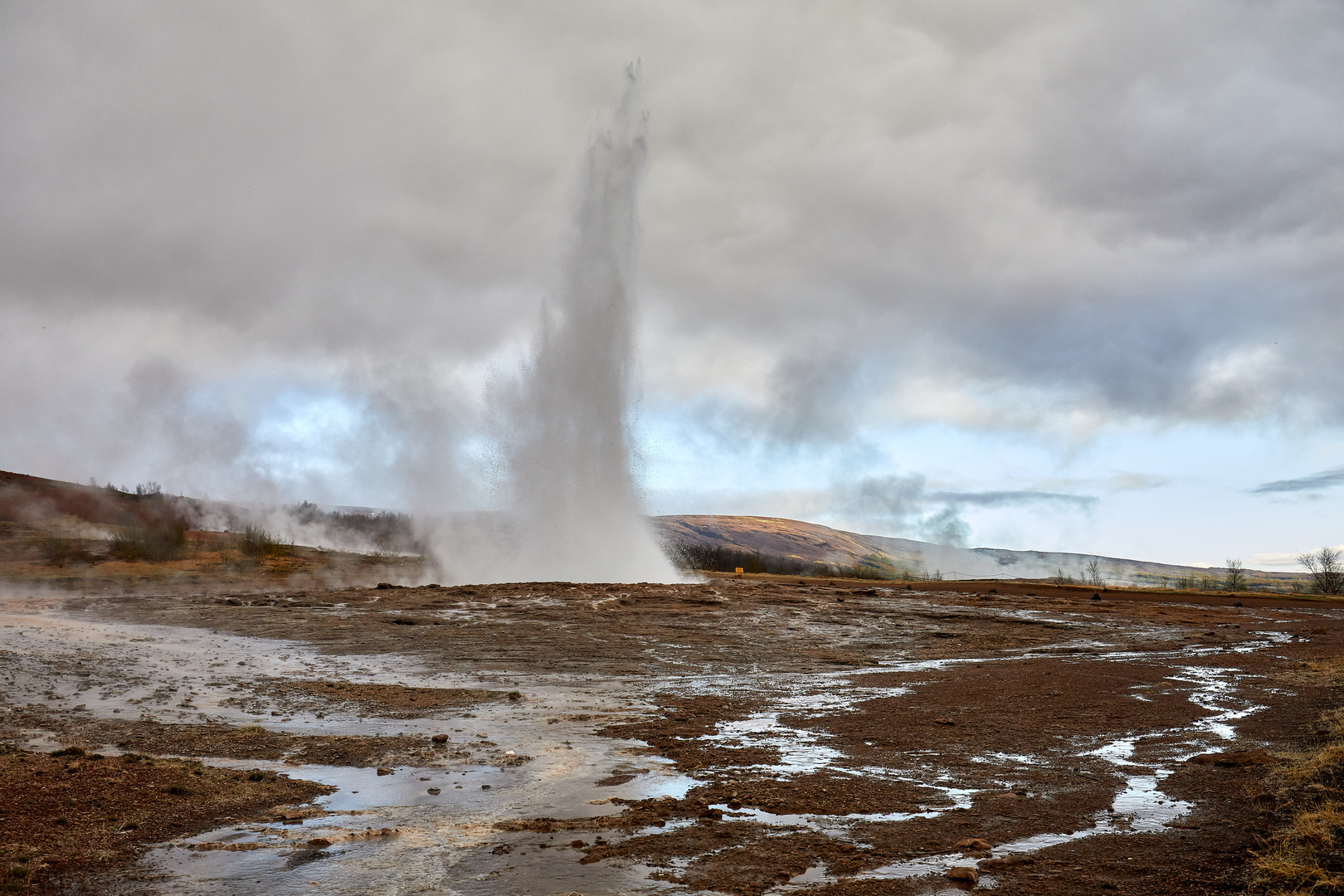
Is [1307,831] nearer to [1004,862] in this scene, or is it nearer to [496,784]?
[1004,862]

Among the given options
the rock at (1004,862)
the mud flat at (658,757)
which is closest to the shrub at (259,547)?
the mud flat at (658,757)

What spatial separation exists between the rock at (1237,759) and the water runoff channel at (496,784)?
363 mm

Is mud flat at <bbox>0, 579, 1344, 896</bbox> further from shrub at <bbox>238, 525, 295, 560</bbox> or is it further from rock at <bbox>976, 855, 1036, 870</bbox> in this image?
shrub at <bbox>238, 525, 295, 560</bbox>

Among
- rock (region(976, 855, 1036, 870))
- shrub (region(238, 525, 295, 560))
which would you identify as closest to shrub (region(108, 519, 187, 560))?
shrub (region(238, 525, 295, 560))

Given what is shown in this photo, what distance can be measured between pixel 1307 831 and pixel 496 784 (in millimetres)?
7290

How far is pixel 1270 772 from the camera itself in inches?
345

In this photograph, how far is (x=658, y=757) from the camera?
10.3 meters

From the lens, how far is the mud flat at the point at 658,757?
6.32m

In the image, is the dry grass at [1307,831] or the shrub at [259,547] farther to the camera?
the shrub at [259,547]

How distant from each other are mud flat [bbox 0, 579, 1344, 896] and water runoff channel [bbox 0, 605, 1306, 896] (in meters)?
0.04

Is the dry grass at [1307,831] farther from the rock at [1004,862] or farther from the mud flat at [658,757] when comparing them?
the rock at [1004,862]

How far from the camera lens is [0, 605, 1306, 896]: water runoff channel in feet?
20.4

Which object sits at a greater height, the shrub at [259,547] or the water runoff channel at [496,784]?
the shrub at [259,547]

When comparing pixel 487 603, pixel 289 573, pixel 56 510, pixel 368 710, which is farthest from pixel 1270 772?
pixel 56 510
